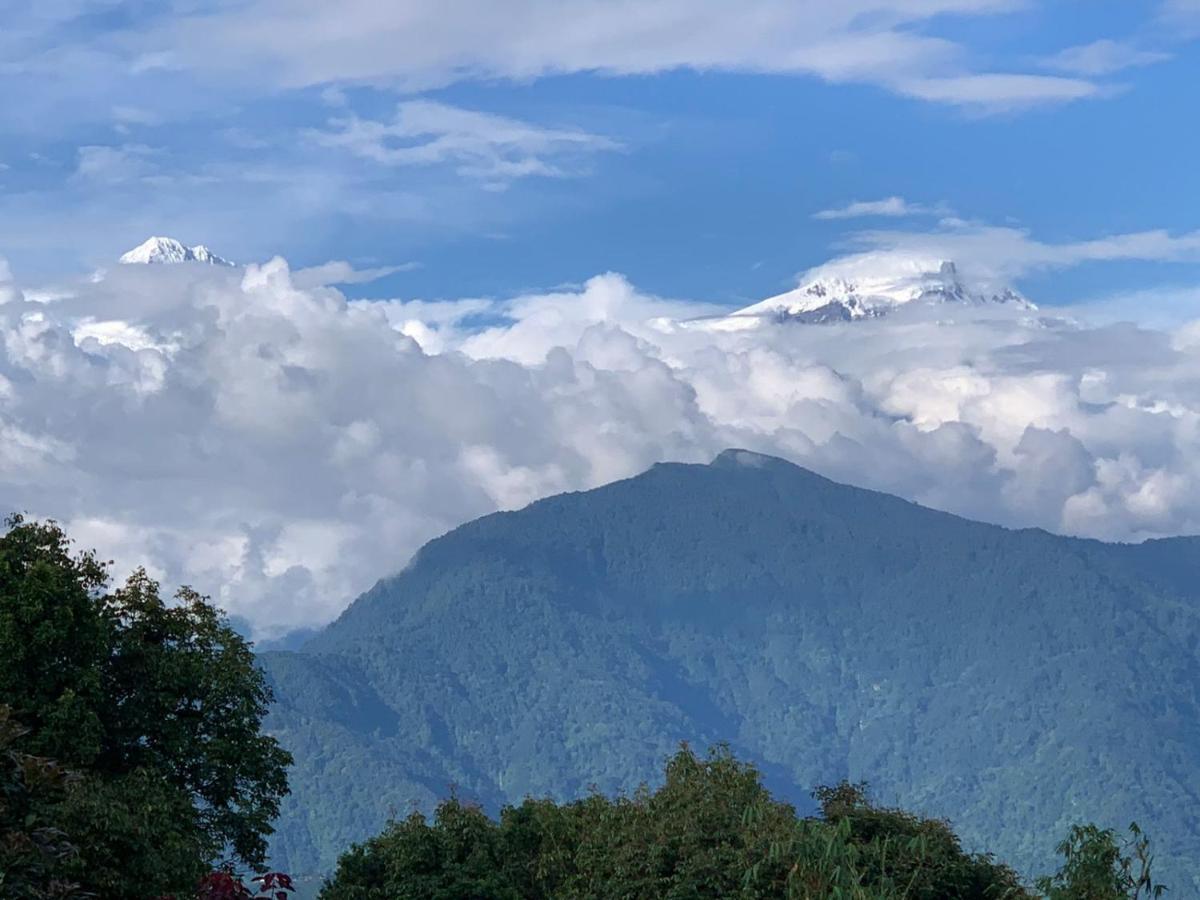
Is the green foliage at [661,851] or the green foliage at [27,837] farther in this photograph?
the green foliage at [661,851]

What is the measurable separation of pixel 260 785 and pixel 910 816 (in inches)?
892

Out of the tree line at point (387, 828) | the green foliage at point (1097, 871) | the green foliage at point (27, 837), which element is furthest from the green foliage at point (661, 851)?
the green foliage at point (27, 837)

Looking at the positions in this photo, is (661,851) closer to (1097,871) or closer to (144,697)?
(1097,871)

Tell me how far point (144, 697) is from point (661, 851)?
1741cm

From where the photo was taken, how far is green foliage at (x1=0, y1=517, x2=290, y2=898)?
47.2 meters

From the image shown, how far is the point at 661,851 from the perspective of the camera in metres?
51.3

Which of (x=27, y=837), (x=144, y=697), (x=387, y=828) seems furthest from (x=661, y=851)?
(x=27, y=837)

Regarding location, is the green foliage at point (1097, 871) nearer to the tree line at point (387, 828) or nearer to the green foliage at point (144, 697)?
the tree line at point (387, 828)

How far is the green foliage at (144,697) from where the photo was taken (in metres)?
47.2

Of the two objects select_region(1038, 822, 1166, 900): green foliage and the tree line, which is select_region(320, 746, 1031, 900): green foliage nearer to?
the tree line

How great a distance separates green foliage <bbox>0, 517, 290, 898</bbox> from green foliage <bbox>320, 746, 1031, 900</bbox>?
5.19 metres

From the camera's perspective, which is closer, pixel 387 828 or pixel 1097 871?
pixel 1097 871

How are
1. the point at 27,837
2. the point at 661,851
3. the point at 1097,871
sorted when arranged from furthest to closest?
the point at 661,851, the point at 1097,871, the point at 27,837

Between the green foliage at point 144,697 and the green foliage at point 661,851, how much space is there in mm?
5193
